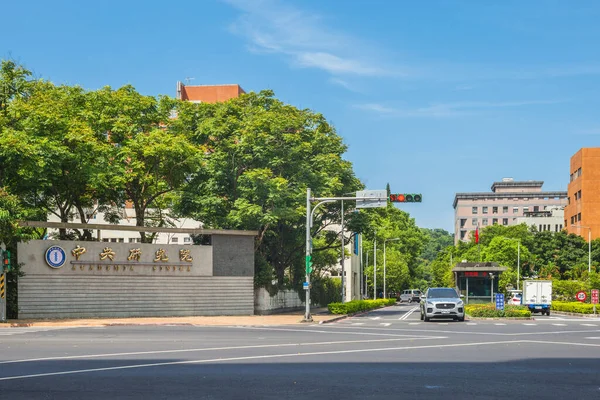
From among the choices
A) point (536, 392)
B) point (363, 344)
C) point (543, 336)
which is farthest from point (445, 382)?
point (543, 336)

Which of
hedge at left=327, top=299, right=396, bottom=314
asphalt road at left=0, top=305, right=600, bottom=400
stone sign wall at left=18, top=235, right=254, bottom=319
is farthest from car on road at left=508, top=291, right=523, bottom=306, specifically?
asphalt road at left=0, top=305, right=600, bottom=400

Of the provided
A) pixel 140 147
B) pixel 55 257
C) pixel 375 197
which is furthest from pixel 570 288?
pixel 55 257

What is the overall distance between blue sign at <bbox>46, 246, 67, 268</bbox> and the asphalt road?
49.7 ft

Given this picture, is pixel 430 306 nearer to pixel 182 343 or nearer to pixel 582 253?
pixel 182 343

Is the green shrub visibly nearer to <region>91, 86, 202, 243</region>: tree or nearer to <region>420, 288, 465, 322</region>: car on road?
<region>420, 288, 465, 322</region>: car on road

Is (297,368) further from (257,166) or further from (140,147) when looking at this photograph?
(257,166)

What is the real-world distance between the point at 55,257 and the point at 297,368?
27.6 metres

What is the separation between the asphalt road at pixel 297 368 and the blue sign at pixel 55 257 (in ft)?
49.7

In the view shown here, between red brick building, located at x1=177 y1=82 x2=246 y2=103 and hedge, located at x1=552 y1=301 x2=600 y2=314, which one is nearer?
hedge, located at x1=552 y1=301 x2=600 y2=314

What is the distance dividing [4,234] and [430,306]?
63.5ft

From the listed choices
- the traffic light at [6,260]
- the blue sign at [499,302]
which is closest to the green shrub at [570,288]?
the blue sign at [499,302]

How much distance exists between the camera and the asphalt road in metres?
12.5

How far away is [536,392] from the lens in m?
12.6

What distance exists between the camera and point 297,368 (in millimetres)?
16094
